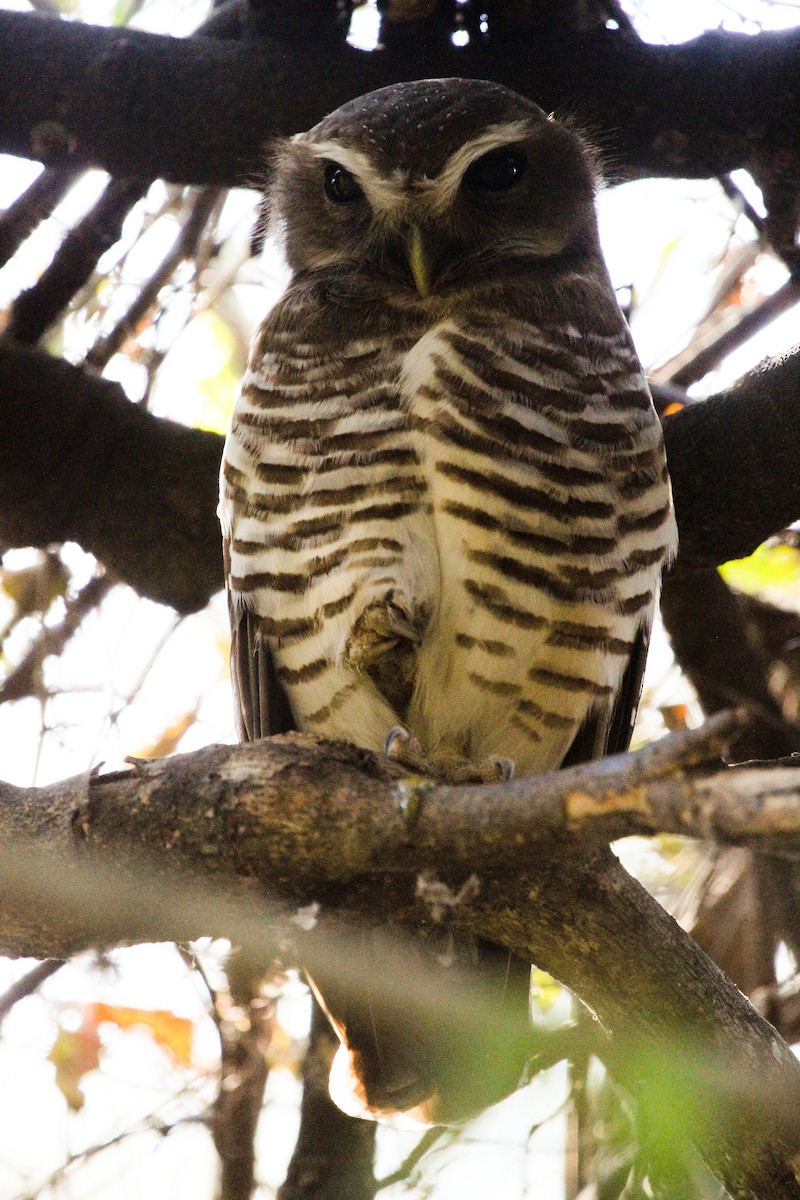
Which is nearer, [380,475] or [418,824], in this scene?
[418,824]

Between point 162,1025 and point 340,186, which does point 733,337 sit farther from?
point 162,1025

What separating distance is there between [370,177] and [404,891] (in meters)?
1.66

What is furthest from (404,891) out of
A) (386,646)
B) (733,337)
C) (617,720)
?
(733,337)

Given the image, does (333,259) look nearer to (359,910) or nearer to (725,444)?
(725,444)

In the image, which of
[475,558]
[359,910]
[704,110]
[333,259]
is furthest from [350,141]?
[359,910]

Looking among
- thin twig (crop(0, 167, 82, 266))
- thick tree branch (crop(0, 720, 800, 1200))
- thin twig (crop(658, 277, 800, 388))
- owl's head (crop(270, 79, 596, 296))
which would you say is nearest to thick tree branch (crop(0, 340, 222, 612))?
thin twig (crop(0, 167, 82, 266))

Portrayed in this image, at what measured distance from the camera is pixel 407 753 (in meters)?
2.18

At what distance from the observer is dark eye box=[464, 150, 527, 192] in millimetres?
2873

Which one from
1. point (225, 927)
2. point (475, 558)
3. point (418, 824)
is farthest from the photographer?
point (475, 558)

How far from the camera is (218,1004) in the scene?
2.65 m

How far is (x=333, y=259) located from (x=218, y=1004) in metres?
1.61

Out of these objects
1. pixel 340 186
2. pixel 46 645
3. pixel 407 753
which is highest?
pixel 340 186

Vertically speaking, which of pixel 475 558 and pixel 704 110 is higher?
pixel 704 110

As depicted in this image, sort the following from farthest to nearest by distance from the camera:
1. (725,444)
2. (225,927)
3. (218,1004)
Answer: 1. (725,444)
2. (218,1004)
3. (225,927)
